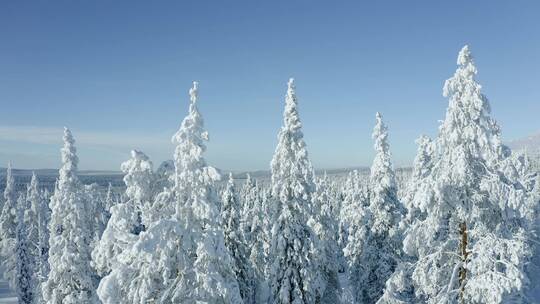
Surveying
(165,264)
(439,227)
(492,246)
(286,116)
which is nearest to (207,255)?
(165,264)

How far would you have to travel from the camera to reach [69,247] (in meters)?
26.2

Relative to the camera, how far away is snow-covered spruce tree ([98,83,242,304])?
49.2 feet

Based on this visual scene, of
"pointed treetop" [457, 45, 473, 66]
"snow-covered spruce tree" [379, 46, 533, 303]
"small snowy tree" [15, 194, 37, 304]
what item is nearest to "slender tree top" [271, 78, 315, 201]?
"snow-covered spruce tree" [379, 46, 533, 303]

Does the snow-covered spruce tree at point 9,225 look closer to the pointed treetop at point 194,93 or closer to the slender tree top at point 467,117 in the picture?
the pointed treetop at point 194,93

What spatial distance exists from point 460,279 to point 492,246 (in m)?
2.07

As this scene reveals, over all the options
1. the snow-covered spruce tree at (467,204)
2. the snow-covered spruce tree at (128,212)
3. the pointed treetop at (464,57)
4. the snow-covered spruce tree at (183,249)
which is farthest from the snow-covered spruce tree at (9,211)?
the pointed treetop at (464,57)

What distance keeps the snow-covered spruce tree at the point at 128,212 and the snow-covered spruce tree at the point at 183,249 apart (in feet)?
1.91

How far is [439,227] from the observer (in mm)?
15383

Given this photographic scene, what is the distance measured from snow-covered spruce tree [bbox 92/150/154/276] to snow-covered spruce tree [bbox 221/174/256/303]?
14.6 meters

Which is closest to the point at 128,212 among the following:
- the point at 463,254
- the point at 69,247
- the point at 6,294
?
the point at 463,254

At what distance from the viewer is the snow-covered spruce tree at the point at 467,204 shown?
45.1 ft

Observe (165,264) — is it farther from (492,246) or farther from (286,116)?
(286,116)

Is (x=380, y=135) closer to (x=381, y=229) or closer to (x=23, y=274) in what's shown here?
(x=381, y=229)

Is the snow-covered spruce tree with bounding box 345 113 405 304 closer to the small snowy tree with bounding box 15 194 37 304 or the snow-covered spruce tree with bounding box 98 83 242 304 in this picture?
the snow-covered spruce tree with bounding box 98 83 242 304
